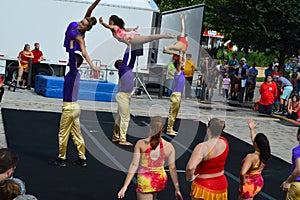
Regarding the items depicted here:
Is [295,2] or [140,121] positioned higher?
[295,2]

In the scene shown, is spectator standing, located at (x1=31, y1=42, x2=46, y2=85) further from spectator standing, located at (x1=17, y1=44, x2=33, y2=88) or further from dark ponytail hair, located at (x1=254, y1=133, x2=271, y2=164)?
dark ponytail hair, located at (x1=254, y1=133, x2=271, y2=164)

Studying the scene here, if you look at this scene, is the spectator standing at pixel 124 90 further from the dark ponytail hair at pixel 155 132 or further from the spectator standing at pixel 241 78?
the spectator standing at pixel 241 78

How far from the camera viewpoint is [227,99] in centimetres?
2609

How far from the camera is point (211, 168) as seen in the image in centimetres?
704

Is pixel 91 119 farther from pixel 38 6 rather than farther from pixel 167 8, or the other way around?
pixel 167 8

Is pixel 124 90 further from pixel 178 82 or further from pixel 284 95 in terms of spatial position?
pixel 284 95

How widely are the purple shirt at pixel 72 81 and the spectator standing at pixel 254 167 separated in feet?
13.2

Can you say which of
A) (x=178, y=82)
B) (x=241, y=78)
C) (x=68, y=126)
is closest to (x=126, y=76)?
(x=178, y=82)

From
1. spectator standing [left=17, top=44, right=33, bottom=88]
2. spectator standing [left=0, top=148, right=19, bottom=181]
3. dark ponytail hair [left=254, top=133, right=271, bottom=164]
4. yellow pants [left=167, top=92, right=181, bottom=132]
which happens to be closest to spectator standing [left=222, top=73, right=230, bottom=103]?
spectator standing [left=17, top=44, right=33, bottom=88]

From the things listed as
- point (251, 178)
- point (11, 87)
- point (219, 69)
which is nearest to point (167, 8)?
point (219, 69)

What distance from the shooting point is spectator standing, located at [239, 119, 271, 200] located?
7.47 metres

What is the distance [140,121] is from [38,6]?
933 cm

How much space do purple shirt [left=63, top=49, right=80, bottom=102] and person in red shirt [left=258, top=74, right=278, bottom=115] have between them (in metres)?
11.8

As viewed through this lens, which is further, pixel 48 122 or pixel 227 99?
pixel 227 99
